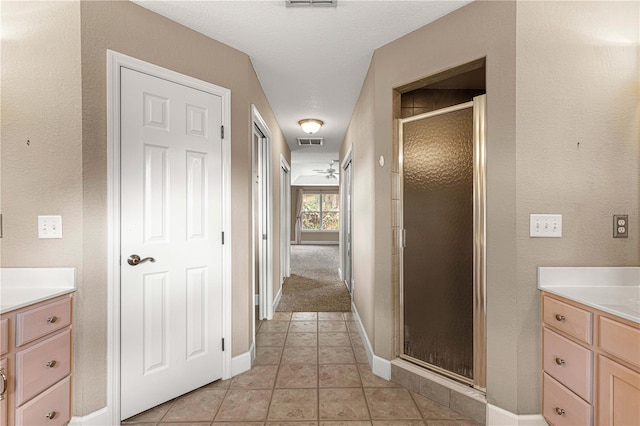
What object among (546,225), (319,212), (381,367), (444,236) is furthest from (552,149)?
(319,212)

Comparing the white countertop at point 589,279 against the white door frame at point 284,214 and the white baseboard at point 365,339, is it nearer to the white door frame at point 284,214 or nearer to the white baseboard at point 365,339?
the white baseboard at point 365,339

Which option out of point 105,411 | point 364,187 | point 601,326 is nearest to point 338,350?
point 364,187

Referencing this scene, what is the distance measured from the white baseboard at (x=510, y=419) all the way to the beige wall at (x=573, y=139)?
5 centimetres

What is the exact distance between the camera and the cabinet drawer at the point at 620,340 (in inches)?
44.1

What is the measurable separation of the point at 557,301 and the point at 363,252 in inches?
64.1

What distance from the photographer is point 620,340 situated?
3.87 ft

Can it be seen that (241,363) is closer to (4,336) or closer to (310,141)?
(4,336)

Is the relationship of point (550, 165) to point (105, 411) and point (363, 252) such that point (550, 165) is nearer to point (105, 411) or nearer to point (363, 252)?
point (363, 252)

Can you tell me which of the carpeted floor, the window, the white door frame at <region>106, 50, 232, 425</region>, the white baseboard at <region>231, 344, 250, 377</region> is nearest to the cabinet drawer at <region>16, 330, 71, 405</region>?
the white door frame at <region>106, 50, 232, 425</region>

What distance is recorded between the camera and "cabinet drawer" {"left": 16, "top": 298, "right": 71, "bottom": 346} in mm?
1295

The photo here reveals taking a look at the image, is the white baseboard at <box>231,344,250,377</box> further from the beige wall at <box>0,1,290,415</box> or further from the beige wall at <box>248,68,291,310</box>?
the beige wall at <box>248,68,291,310</box>

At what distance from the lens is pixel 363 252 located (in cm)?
289

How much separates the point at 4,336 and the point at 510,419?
255 centimetres

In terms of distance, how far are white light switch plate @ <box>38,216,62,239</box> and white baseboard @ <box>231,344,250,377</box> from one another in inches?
57.9
